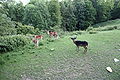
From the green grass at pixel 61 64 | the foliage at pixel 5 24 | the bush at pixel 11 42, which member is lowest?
the green grass at pixel 61 64

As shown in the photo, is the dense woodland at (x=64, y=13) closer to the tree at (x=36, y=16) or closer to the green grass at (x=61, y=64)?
the tree at (x=36, y=16)

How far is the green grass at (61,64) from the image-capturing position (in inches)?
267

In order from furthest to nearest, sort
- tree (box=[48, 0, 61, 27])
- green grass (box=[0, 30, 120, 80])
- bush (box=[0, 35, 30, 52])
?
tree (box=[48, 0, 61, 27])
bush (box=[0, 35, 30, 52])
green grass (box=[0, 30, 120, 80])

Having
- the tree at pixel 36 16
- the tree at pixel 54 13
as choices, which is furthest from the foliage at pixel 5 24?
the tree at pixel 54 13

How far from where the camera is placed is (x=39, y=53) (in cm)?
944

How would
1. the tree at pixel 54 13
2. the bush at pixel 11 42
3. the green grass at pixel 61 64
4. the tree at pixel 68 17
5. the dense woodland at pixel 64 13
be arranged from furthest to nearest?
the tree at pixel 68 17, the tree at pixel 54 13, the dense woodland at pixel 64 13, the bush at pixel 11 42, the green grass at pixel 61 64

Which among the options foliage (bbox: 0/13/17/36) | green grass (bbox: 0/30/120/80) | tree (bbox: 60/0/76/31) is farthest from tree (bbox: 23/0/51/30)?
foliage (bbox: 0/13/17/36)

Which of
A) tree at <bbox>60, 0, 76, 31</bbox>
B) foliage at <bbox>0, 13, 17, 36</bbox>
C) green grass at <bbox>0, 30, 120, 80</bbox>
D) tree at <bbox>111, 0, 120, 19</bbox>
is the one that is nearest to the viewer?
foliage at <bbox>0, 13, 17, 36</bbox>

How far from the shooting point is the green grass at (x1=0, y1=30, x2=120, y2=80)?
6.78 meters

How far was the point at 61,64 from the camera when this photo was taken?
306 inches

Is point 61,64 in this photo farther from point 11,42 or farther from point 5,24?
point 11,42

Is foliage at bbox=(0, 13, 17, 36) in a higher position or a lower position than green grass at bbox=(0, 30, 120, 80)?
higher

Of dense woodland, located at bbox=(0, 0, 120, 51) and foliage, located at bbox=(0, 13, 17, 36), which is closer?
foliage, located at bbox=(0, 13, 17, 36)

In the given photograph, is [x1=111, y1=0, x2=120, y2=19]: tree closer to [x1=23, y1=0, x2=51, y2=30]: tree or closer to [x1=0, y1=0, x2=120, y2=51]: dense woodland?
[x1=0, y1=0, x2=120, y2=51]: dense woodland
